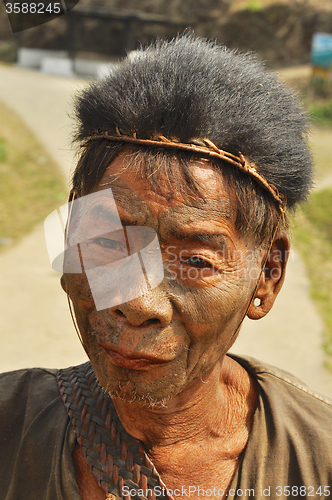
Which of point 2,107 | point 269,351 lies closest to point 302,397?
point 269,351

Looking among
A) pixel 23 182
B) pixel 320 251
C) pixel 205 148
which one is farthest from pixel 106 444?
pixel 23 182

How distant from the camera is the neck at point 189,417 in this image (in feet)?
5.65

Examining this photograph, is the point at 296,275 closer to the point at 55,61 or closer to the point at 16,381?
the point at 16,381

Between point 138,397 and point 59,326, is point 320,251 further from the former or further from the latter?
point 138,397

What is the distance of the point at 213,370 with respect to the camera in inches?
68.8

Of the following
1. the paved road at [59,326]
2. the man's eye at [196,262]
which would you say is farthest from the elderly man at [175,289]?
the paved road at [59,326]

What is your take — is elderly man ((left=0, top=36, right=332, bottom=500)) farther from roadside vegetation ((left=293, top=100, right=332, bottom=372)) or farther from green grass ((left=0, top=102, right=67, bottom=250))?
green grass ((left=0, top=102, right=67, bottom=250))

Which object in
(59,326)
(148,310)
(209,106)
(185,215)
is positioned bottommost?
(59,326)

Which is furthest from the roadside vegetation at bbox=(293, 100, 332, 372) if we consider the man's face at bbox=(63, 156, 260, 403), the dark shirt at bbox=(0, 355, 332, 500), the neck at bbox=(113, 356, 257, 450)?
the man's face at bbox=(63, 156, 260, 403)

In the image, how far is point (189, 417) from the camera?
175cm

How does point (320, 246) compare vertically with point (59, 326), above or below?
above

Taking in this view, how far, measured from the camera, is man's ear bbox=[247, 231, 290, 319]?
1.76 metres

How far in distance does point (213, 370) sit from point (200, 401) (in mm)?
124

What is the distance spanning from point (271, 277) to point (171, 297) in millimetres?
508
